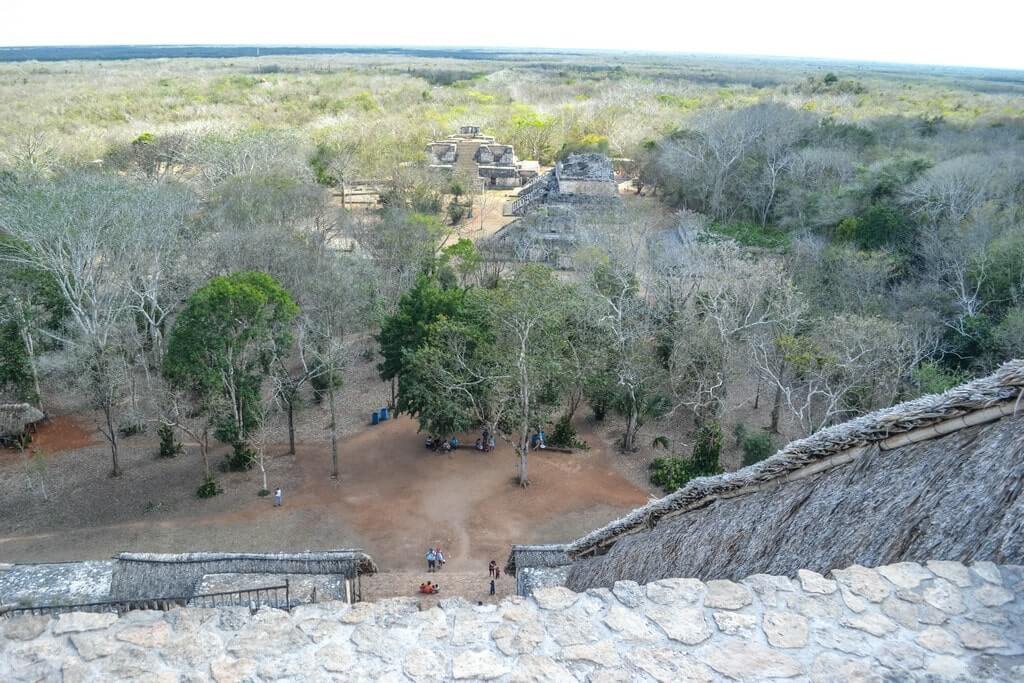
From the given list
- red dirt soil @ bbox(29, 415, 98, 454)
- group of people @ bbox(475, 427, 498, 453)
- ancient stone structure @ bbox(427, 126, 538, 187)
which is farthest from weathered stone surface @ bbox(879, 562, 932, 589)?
ancient stone structure @ bbox(427, 126, 538, 187)

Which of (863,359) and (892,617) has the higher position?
(892,617)

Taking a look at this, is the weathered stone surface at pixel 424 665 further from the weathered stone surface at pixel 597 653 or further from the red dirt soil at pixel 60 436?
the red dirt soil at pixel 60 436

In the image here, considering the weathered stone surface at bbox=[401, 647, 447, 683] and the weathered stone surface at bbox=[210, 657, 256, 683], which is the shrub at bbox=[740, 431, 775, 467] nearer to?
the weathered stone surface at bbox=[401, 647, 447, 683]

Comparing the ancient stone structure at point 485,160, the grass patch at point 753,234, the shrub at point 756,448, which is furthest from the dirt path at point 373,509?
the ancient stone structure at point 485,160

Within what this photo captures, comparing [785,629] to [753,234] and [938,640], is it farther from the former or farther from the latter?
[753,234]

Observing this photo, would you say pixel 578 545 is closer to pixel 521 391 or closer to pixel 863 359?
pixel 521 391

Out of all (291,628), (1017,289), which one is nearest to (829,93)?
(1017,289)
